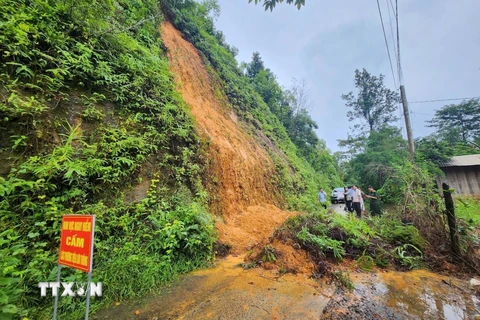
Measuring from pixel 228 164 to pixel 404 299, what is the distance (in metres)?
5.87

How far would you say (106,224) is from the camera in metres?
3.69

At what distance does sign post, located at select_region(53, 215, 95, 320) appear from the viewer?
1933mm

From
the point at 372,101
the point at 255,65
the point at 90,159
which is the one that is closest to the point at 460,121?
the point at 372,101

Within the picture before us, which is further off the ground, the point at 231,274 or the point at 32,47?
the point at 32,47

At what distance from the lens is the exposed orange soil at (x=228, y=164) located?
632 cm

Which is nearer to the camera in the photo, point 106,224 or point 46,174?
point 46,174

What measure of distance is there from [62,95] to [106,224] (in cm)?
271

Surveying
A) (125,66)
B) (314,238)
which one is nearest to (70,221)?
(314,238)

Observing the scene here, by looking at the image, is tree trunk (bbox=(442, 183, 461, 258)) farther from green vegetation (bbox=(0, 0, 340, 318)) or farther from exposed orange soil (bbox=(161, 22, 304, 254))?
exposed orange soil (bbox=(161, 22, 304, 254))

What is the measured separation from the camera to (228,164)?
306 inches

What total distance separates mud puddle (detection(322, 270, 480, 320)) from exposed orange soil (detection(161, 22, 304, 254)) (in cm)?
257

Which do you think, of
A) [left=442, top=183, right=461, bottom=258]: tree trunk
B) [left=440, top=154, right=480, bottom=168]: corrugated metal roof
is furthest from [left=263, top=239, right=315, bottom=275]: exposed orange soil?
[left=440, top=154, right=480, bottom=168]: corrugated metal roof

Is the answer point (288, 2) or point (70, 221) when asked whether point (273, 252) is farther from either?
point (288, 2)

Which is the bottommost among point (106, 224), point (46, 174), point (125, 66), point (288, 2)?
point (106, 224)
